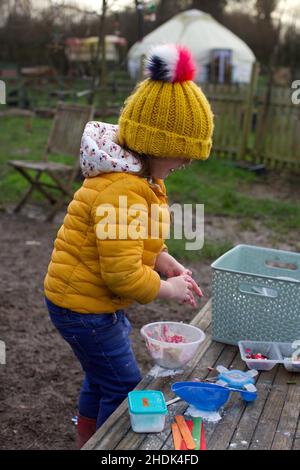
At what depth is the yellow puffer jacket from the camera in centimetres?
212

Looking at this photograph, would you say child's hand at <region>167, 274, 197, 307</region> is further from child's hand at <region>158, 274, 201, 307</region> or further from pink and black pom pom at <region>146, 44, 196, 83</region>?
pink and black pom pom at <region>146, 44, 196, 83</region>

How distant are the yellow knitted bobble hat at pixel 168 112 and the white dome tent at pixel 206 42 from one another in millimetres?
19032

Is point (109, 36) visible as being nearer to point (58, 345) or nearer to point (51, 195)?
point (51, 195)

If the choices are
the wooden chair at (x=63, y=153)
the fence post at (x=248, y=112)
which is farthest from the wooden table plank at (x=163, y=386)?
the fence post at (x=248, y=112)

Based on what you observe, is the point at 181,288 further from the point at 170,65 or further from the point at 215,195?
the point at 215,195

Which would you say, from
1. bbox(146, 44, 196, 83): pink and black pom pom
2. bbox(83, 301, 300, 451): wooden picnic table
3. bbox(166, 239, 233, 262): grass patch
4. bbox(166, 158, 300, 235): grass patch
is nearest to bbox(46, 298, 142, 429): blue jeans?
bbox(83, 301, 300, 451): wooden picnic table

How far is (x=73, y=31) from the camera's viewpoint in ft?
51.8

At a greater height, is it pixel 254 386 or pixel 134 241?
pixel 134 241

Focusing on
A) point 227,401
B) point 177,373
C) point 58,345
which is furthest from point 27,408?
point 227,401

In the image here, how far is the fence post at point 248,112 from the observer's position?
1002 cm

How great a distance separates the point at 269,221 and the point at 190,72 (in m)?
4.99

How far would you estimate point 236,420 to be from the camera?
6.82ft

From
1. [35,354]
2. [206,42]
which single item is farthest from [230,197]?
[206,42]

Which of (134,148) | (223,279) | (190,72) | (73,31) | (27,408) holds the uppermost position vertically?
(73,31)
